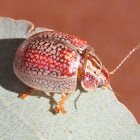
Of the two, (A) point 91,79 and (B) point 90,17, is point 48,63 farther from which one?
(B) point 90,17

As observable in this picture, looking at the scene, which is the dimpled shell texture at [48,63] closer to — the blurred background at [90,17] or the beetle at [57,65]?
the beetle at [57,65]

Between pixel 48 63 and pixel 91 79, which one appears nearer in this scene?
pixel 48 63

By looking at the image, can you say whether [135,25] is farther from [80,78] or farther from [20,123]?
[20,123]

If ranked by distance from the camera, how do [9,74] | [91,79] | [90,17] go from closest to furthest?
[91,79]
[9,74]
[90,17]

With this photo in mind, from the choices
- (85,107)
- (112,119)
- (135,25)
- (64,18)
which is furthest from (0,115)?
(135,25)

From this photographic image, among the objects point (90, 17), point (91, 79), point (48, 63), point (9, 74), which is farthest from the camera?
point (90, 17)

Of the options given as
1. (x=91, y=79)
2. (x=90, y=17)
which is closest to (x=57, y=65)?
(x=91, y=79)

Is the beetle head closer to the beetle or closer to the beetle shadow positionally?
the beetle
